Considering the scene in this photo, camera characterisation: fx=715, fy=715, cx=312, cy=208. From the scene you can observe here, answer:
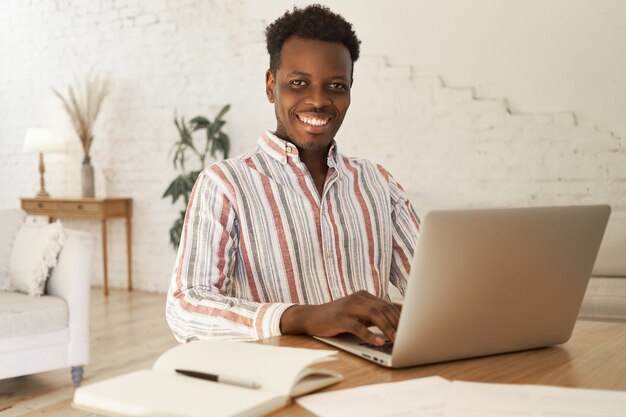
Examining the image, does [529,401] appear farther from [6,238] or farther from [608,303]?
[6,238]

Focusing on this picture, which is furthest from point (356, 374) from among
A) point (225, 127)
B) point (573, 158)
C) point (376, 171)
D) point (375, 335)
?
point (225, 127)

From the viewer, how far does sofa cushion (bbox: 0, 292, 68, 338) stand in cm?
294

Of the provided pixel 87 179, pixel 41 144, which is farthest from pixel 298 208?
pixel 41 144

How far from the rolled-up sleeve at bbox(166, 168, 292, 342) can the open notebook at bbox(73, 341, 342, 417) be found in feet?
0.76

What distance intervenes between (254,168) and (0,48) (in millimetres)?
5810

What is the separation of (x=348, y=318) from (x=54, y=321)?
2372 mm

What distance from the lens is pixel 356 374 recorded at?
0.89 m

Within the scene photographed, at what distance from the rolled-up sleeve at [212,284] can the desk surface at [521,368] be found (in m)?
0.07

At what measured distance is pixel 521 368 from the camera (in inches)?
37.4

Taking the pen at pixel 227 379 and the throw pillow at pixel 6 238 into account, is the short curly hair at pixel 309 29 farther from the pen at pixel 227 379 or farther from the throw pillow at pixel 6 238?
the throw pillow at pixel 6 238

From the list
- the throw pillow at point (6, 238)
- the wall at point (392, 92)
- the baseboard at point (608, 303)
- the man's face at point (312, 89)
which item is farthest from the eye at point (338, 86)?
the wall at point (392, 92)

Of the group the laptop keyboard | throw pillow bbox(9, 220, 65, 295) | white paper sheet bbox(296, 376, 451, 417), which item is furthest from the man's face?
throw pillow bbox(9, 220, 65, 295)

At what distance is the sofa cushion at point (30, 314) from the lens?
9.64 ft

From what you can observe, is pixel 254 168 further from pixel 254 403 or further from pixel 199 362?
pixel 254 403
